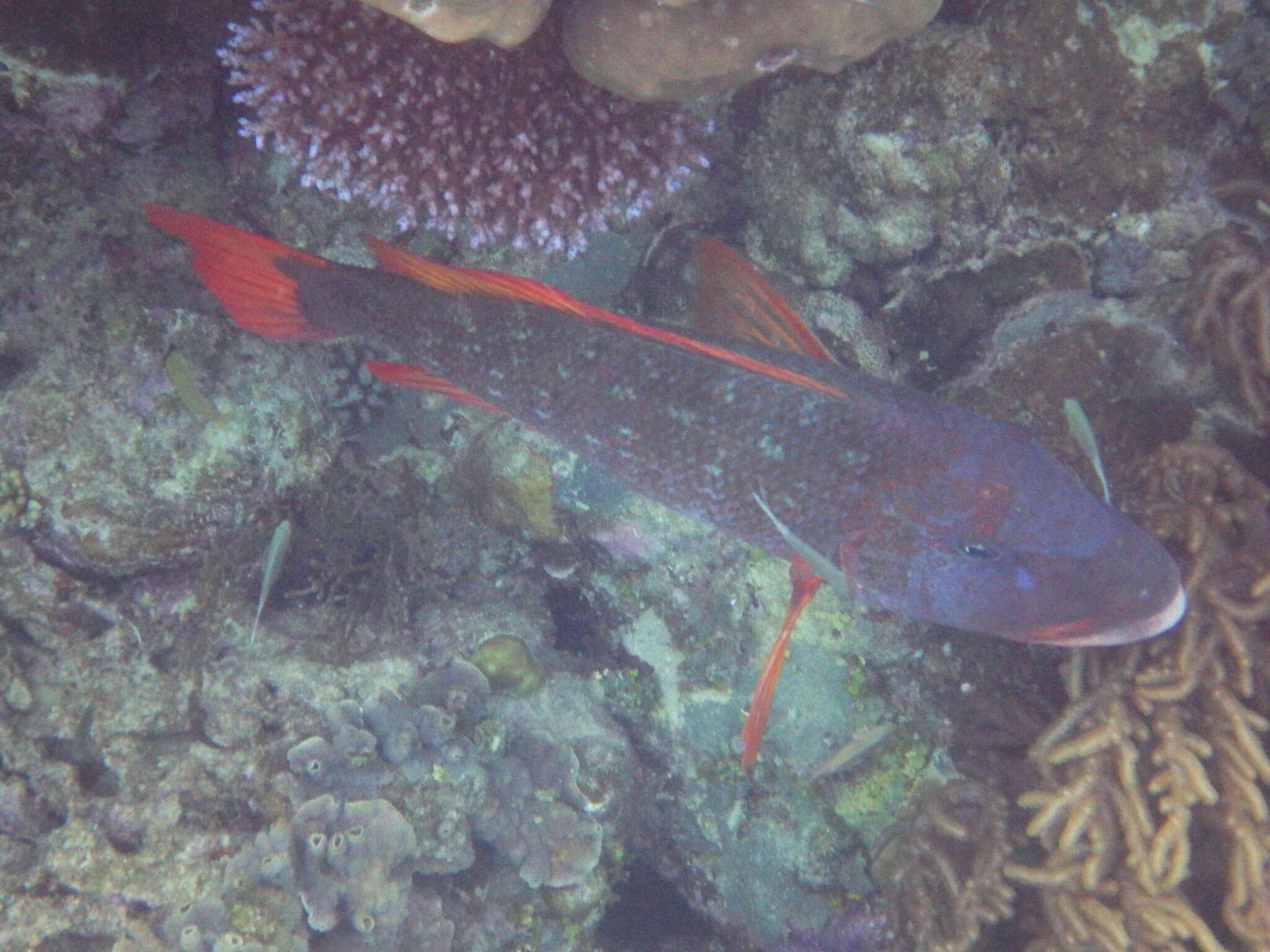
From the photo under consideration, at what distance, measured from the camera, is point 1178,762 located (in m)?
2.64

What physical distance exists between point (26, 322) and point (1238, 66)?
553 cm

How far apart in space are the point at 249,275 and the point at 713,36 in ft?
6.92

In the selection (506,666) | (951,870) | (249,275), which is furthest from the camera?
(506,666)

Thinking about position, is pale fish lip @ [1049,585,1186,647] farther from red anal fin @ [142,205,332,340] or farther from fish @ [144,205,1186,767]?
red anal fin @ [142,205,332,340]

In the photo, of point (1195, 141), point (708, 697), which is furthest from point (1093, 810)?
point (1195, 141)

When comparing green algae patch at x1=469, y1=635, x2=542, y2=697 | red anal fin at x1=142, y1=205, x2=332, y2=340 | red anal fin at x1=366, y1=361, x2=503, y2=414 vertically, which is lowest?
green algae patch at x1=469, y1=635, x2=542, y2=697

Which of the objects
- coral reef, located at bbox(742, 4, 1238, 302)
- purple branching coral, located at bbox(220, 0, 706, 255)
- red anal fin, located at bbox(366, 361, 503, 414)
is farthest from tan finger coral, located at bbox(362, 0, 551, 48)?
coral reef, located at bbox(742, 4, 1238, 302)

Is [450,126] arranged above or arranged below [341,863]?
above

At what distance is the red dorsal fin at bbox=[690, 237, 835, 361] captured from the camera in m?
2.66

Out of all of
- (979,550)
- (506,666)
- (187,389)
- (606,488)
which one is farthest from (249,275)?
(979,550)

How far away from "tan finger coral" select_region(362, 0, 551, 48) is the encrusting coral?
2.87m

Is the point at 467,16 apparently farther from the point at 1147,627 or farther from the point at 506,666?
the point at 506,666

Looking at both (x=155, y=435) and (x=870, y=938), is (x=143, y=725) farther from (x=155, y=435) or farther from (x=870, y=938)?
(x=870, y=938)

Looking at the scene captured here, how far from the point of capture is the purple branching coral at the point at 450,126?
3039mm
